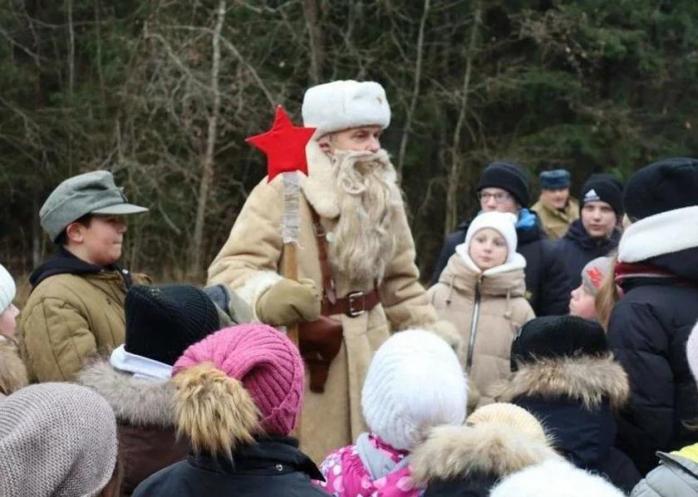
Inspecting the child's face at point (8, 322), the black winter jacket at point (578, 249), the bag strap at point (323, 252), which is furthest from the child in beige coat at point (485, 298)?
the child's face at point (8, 322)

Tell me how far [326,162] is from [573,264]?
2624 mm

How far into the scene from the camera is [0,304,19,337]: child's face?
4.15 m

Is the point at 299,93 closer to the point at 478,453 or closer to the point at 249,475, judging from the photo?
the point at 478,453

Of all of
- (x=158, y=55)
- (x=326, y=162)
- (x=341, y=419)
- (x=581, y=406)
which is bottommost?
(x=341, y=419)

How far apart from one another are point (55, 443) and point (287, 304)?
1974mm

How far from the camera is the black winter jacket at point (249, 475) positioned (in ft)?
8.45

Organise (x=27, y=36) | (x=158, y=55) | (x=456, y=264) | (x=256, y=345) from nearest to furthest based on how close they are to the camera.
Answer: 1. (x=256, y=345)
2. (x=456, y=264)
3. (x=158, y=55)
4. (x=27, y=36)

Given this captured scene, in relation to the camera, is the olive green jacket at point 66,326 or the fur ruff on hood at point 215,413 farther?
the olive green jacket at point 66,326

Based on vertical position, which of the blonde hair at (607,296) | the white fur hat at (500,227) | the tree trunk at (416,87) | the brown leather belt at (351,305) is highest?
the tree trunk at (416,87)

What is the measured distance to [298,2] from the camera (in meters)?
18.3

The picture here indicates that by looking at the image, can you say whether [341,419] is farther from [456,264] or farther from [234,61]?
[234,61]

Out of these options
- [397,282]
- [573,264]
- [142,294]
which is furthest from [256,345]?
[573,264]

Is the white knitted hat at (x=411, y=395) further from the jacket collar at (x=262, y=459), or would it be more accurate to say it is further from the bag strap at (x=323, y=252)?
the bag strap at (x=323, y=252)

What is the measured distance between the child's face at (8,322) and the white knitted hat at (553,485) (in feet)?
7.98
